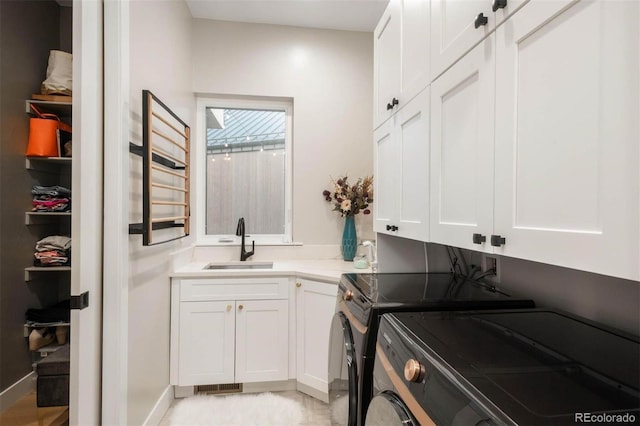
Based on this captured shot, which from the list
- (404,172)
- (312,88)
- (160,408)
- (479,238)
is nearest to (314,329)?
(160,408)

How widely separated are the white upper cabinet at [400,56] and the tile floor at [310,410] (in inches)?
73.2

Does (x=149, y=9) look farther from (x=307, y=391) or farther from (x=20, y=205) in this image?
(x=307, y=391)

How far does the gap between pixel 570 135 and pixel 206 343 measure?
226cm

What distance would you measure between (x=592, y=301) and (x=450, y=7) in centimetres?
106

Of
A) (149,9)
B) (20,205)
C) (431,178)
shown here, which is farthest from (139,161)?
(431,178)

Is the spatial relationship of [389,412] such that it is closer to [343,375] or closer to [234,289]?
[343,375]

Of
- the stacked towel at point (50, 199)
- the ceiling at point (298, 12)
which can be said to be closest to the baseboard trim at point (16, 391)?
the stacked towel at point (50, 199)

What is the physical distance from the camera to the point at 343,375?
1.28 m

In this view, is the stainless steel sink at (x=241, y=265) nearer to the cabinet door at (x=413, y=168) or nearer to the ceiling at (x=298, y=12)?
the cabinet door at (x=413, y=168)

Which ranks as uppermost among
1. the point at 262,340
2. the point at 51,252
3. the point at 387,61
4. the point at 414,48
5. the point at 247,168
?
the point at 387,61

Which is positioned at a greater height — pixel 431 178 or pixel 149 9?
pixel 149 9

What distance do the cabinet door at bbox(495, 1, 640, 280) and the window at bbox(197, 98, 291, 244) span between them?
224cm

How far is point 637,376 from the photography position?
0.65m

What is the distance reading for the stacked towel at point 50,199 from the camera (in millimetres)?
2199
